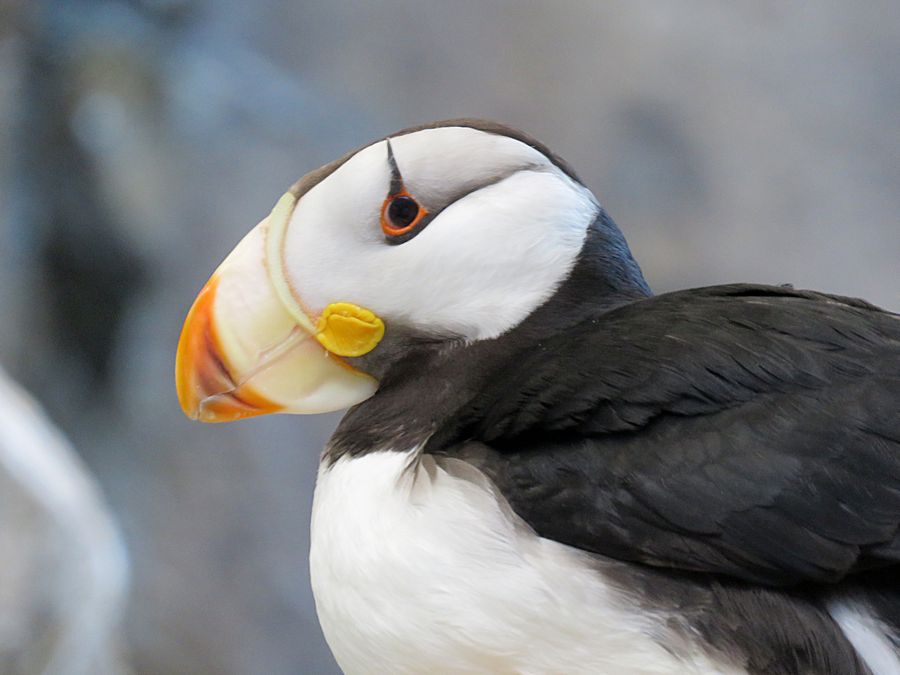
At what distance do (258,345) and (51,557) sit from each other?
1.13 metres

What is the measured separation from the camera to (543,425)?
68 centimetres

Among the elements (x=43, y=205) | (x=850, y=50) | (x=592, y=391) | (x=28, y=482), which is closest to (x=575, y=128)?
(x=850, y=50)

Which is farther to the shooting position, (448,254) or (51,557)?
(51,557)

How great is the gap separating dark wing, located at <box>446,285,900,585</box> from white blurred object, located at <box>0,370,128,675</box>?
1283mm

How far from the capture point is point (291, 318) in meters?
0.84

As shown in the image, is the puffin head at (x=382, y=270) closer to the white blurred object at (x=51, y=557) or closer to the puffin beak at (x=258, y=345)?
the puffin beak at (x=258, y=345)

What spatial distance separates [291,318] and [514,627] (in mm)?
323

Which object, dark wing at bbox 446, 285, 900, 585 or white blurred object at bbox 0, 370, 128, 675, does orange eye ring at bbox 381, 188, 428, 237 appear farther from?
white blurred object at bbox 0, 370, 128, 675

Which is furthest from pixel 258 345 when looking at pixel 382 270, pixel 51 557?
pixel 51 557

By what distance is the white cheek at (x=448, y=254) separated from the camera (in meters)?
0.80

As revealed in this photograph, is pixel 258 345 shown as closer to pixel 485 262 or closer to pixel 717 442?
pixel 485 262

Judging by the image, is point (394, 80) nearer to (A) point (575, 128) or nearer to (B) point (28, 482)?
(A) point (575, 128)

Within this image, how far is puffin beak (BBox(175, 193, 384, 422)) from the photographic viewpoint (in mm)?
838

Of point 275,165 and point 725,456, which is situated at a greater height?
point 725,456
